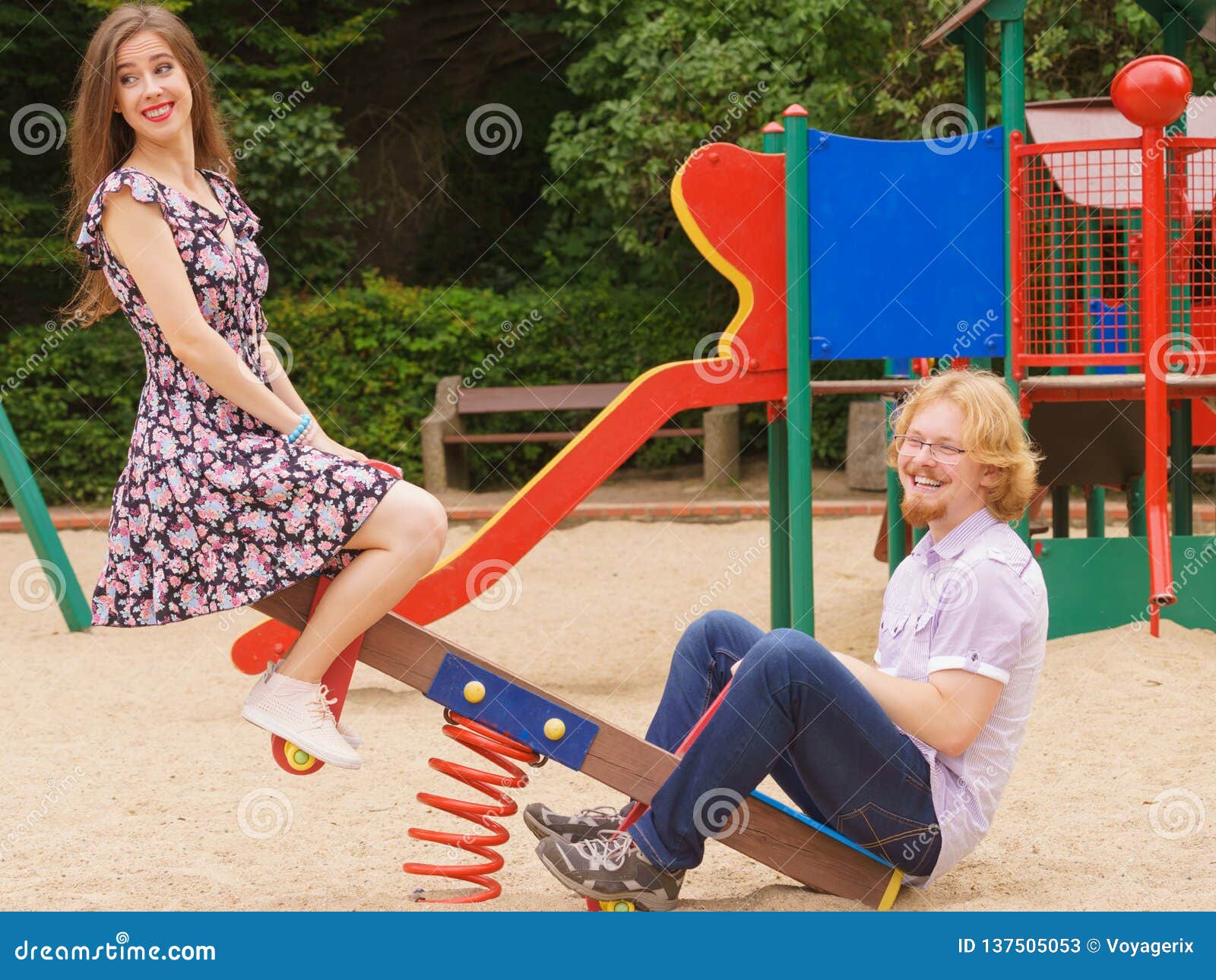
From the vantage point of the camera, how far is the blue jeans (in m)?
2.47

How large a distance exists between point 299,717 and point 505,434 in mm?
7804

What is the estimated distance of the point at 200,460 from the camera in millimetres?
2561

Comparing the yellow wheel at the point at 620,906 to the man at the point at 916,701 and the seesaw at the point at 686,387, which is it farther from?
the seesaw at the point at 686,387

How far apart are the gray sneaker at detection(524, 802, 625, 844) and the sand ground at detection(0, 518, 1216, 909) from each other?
0.57ft

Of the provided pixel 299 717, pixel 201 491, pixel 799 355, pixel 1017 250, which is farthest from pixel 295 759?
pixel 1017 250

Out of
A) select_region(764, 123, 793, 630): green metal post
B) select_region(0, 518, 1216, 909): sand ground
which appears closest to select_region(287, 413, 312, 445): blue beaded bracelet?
select_region(0, 518, 1216, 909): sand ground

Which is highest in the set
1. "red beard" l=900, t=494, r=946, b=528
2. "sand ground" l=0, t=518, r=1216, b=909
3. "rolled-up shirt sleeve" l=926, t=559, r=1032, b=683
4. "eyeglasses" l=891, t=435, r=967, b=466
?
"eyeglasses" l=891, t=435, r=967, b=466

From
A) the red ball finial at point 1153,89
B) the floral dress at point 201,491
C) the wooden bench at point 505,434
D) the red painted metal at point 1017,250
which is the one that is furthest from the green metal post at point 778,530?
the wooden bench at point 505,434

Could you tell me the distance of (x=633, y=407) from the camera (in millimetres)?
4691

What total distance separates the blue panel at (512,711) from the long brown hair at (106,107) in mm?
Result: 973

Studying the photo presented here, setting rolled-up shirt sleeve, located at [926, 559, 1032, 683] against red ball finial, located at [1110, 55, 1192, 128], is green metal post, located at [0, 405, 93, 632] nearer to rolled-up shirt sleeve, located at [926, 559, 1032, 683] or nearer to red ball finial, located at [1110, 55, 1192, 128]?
red ball finial, located at [1110, 55, 1192, 128]

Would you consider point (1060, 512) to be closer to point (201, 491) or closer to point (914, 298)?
point (914, 298)

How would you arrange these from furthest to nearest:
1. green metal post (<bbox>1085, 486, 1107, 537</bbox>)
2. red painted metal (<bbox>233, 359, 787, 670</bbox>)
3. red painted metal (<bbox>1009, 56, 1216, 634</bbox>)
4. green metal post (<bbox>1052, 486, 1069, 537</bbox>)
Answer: green metal post (<bbox>1052, 486, 1069, 537</bbox>) → green metal post (<bbox>1085, 486, 1107, 537</bbox>) → red painted metal (<bbox>1009, 56, 1216, 634</bbox>) → red painted metal (<bbox>233, 359, 787, 670</bbox>)
